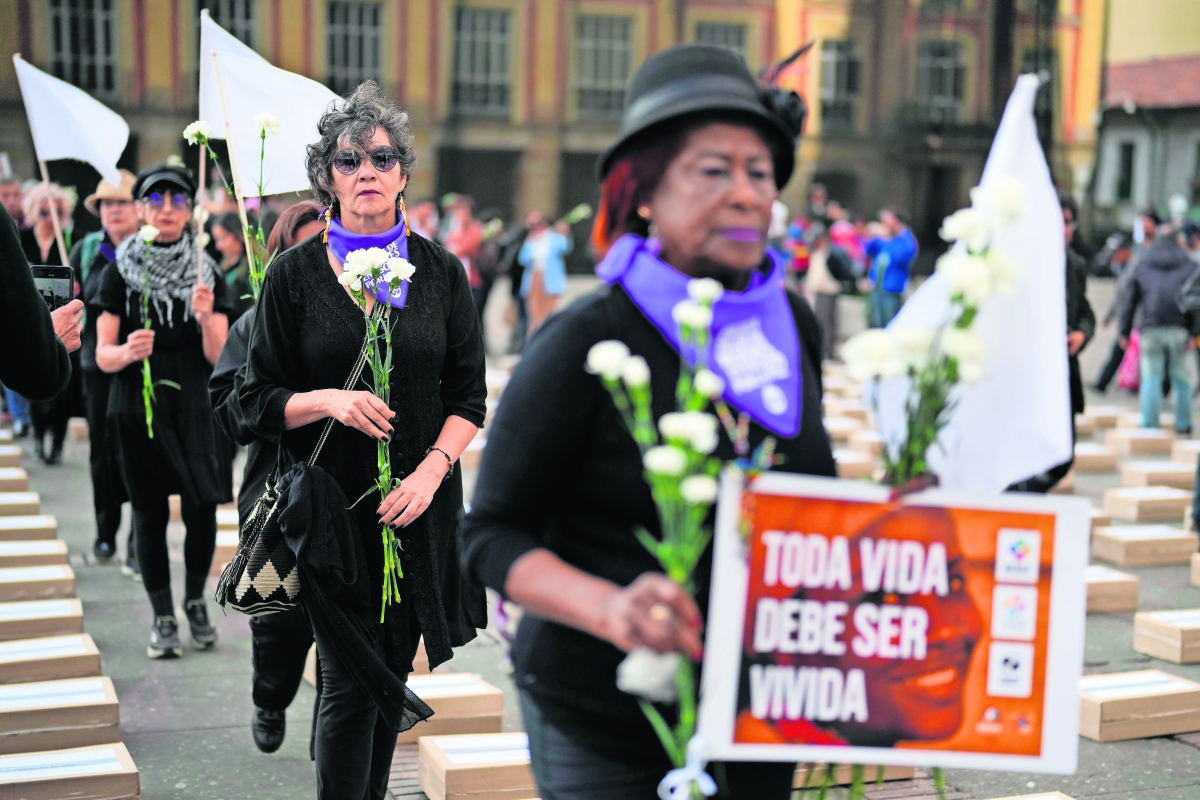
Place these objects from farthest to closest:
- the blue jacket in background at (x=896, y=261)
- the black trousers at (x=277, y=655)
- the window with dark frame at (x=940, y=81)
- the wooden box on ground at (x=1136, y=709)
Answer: the window with dark frame at (x=940, y=81) < the blue jacket in background at (x=896, y=261) < the wooden box on ground at (x=1136, y=709) < the black trousers at (x=277, y=655)

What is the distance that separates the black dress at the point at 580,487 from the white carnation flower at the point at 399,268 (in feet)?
4.48

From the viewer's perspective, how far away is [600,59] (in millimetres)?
42219

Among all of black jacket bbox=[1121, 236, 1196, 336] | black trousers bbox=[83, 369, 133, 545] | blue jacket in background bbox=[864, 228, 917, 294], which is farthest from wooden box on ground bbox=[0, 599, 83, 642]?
blue jacket in background bbox=[864, 228, 917, 294]

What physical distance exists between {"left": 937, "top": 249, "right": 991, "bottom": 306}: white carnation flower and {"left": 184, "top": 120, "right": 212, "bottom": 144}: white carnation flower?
133 inches

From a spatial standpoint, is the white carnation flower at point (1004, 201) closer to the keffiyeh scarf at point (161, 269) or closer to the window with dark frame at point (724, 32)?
the keffiyeh scarf at point (161, 269)

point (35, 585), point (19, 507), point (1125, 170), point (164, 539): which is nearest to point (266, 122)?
point (164, 539)

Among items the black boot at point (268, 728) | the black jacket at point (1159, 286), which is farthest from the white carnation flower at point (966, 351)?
Answer: the black jacket at point (1159, 286)

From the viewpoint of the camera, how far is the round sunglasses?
3531 mm

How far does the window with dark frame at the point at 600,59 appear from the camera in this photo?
4203 centimetres

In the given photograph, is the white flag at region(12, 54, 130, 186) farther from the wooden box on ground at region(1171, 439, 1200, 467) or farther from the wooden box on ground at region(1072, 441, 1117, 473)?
the wooden box on ground at region(1171, 439, 1200, 467)

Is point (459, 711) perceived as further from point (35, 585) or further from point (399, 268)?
point (35, 585)

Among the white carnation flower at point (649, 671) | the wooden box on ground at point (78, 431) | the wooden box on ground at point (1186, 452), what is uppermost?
the white carnation flower at point (649, 671)

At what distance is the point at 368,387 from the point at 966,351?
6.80 feet

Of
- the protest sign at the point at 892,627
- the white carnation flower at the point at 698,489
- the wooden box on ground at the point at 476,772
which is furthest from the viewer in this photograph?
the wooden box on ground at the point at 476,772
